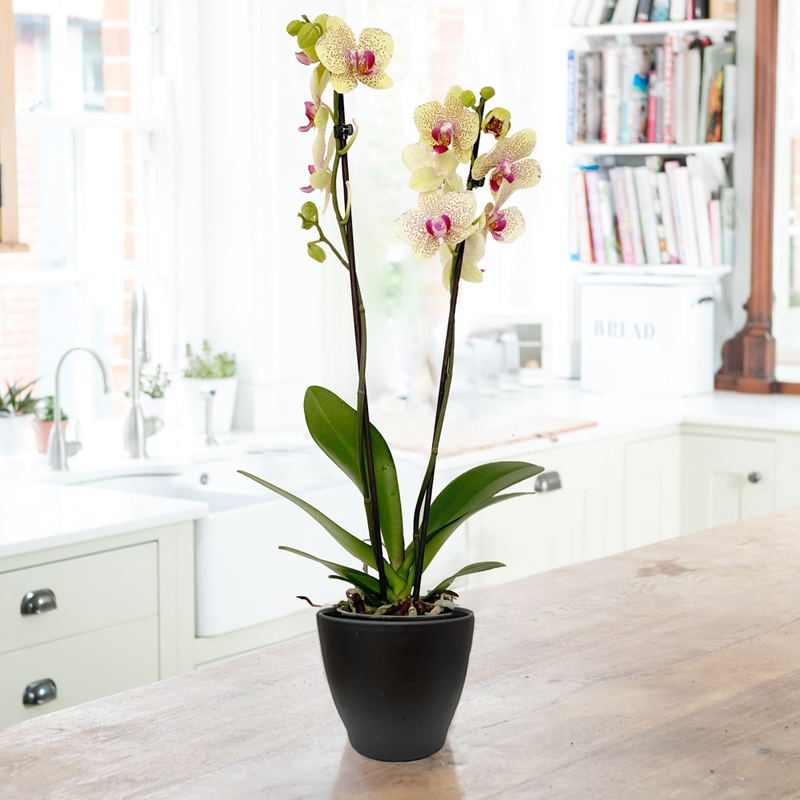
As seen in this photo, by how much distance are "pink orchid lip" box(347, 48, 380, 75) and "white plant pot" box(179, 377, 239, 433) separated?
8.44 ft

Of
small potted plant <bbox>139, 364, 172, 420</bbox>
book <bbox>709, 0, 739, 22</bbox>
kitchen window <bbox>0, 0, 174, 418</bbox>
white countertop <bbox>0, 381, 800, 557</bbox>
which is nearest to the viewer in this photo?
white countertop <bbox>0, 381, 800, 557</bbox>

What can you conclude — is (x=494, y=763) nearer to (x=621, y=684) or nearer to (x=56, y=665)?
(x=621, y=684)

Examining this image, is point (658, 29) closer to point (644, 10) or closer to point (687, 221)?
point (644, 10)

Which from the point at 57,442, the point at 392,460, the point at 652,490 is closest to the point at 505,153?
the point at 392,460

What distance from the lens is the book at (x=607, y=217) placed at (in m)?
4.10

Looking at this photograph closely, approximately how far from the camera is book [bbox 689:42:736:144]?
3959mm

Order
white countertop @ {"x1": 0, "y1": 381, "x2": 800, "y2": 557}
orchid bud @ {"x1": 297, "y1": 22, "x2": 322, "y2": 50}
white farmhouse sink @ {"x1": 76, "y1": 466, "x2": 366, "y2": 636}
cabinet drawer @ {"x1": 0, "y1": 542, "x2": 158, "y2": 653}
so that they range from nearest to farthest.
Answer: orchid bud @ {"x1": 297, "y1": 22, "x2": 322, "y2": 50} → cabinet drawer @ {"x1": 0, "y1": 542, "x2": 158, "y2": 653} → white countertop @ {"x1": 0, "y1": 381, "x2": 800, "y2": 557} → white farmhouse sink @ {"x1": 76, "y1": 466, "x2": 366, "y2": 636}

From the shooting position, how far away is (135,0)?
3.49 metres

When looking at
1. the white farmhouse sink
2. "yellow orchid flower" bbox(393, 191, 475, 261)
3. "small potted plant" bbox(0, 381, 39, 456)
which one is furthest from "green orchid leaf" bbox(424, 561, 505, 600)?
"small potted plant" bbox(0, 381, 39, 456)

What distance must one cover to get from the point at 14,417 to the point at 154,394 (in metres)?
0.40

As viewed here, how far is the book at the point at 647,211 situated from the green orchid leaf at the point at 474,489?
3.14 metres

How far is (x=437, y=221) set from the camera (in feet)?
3.14

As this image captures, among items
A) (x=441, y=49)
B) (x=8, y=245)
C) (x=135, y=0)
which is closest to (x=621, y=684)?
(x=8, y=245)

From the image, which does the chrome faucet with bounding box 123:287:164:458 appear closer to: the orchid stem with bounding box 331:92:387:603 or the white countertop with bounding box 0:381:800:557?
the white countertop with bounding box 0:381:800:557
